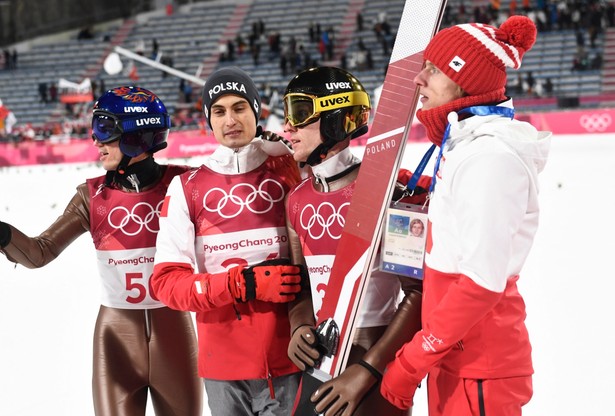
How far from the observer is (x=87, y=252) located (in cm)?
771

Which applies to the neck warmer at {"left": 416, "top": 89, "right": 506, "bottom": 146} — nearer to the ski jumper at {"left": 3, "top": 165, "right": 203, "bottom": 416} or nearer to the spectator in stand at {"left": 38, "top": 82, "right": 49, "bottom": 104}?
the ski jumper at {"left": 3, "top": 165, "right": 203, "bottom": 416}

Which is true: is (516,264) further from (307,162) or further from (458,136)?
(307,162)

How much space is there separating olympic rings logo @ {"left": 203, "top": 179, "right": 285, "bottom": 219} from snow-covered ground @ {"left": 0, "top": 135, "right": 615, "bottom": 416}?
1.72 metres

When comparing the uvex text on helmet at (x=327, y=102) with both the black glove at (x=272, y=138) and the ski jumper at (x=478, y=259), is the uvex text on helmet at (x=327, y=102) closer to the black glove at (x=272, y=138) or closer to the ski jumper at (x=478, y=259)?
the black glove at (x=272, y=138)

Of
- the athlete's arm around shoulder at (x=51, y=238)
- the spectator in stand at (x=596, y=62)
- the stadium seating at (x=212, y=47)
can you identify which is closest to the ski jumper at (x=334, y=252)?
the athlete's arm around shoulder at (x=51, y=238)

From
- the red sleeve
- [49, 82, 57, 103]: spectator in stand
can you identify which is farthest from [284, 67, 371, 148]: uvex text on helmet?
[49, 82, 57, 103]: spectator in stand

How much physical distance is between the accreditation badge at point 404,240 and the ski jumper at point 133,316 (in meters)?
1.27

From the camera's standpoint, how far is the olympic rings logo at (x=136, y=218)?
3166mm

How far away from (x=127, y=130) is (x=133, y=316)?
2.66 feet

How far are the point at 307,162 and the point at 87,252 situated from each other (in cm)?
563

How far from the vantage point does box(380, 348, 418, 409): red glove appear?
1.99 meters

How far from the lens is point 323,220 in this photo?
2.54m

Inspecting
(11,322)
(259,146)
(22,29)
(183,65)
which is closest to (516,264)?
(259,146)

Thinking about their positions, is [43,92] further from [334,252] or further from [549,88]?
[334,252]
